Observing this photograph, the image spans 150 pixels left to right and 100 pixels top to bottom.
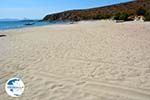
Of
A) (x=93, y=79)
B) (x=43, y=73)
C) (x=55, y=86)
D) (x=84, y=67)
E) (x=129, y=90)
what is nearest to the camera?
(x=129, y=90)

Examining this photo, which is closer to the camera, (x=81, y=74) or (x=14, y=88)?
(x=14, y=88)

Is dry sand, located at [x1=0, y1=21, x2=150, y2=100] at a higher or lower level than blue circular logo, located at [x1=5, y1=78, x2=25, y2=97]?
lower

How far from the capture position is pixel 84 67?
19.6 feet

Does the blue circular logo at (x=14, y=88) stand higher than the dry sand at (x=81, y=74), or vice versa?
the blue circular logo at (x=14, y=88)

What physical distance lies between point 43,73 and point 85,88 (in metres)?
1.49

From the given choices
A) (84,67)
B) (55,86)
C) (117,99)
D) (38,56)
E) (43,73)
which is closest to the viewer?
(117,99)

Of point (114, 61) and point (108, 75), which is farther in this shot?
point (114, 61)

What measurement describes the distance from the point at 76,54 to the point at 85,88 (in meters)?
3.34

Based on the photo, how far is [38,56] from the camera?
24.6 feet

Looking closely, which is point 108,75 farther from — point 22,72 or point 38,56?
point 38,56

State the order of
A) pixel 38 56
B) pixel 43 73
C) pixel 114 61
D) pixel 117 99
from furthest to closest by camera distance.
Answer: pixel 38 56
pixel 114 61
pixel 43 73
pixel 117 99

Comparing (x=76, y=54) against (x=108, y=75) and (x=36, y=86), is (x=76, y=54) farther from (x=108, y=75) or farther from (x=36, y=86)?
(x=36, y=86)

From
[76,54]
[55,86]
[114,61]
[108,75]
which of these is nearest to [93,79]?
[108,75]

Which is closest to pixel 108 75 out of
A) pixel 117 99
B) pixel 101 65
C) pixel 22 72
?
pixel 101 65
